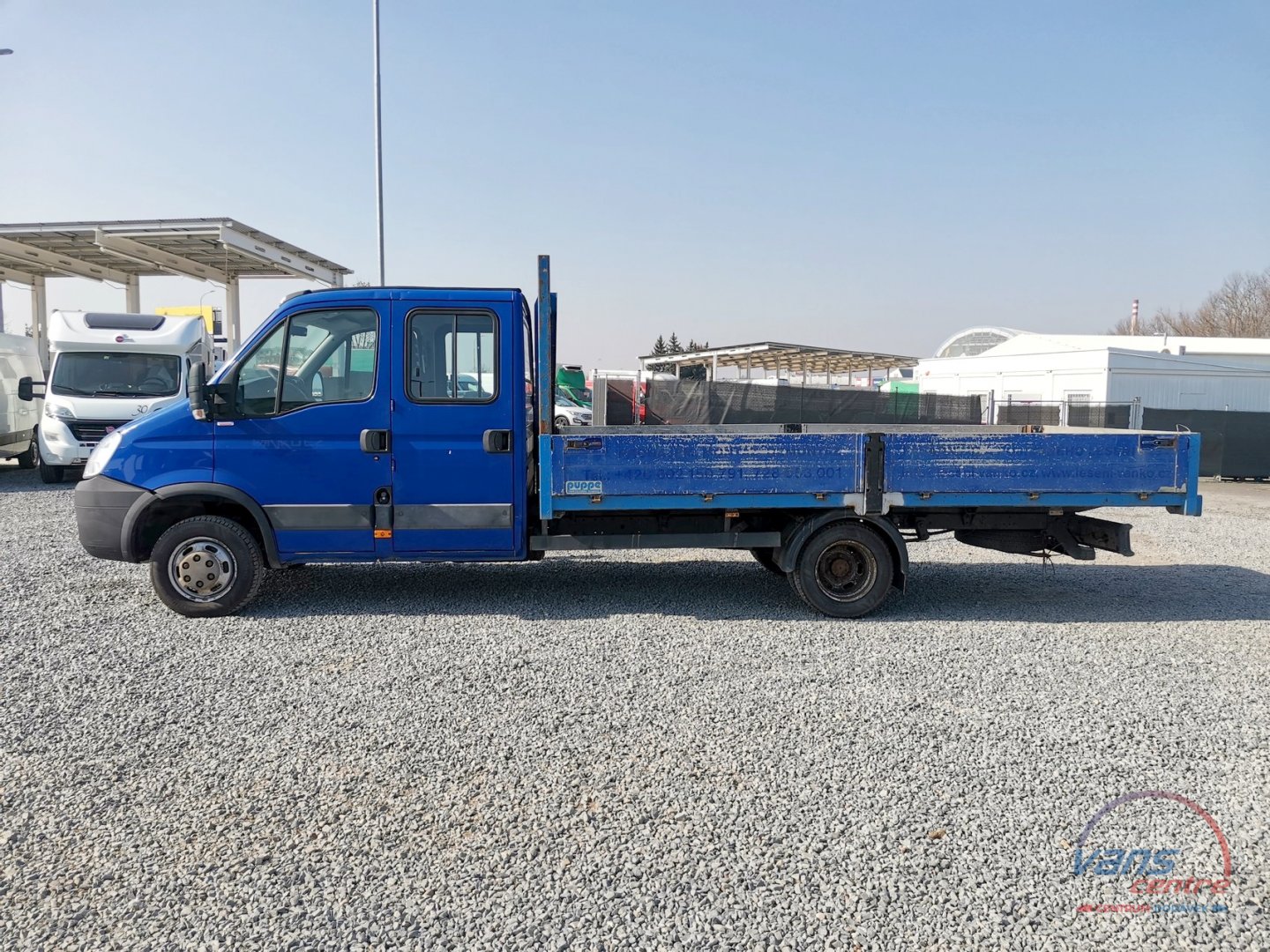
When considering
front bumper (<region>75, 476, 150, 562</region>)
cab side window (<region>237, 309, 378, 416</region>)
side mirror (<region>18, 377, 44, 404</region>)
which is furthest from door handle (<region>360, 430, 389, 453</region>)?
side mirror (<region>18, 377, 44, 404</region>)

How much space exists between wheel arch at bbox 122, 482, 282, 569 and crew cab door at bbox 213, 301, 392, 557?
7 cm

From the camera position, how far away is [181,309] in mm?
29156

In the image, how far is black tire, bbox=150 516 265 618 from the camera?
6.46 meters

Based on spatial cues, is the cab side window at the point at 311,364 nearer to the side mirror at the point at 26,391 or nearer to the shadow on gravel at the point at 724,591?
the shadow on gravel at the point at 724,591

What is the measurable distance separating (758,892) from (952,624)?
4142 millimetres

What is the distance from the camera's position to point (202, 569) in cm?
648

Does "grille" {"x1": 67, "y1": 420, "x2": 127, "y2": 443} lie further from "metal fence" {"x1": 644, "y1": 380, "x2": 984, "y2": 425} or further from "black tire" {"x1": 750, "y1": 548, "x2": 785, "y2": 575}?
"black tire" {"x1": 750, "y1": 548, "x2": 785, "y2": 575}

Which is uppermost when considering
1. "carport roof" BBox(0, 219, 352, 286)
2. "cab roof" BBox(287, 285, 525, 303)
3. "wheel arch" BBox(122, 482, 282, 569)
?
"carport roof" BBox(0, 219, 352, 286)

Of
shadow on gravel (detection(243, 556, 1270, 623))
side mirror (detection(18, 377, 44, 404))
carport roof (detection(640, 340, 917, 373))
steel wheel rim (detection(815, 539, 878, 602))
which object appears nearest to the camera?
steel wheel rim (detection(815, 539, 878, 602))

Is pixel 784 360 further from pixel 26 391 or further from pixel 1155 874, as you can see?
pixel 1155 874

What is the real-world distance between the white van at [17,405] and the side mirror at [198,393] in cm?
1334

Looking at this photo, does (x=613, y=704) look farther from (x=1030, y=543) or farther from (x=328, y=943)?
(x=1030, y=543)

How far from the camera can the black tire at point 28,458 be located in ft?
59.9

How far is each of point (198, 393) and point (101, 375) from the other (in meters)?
10.2
